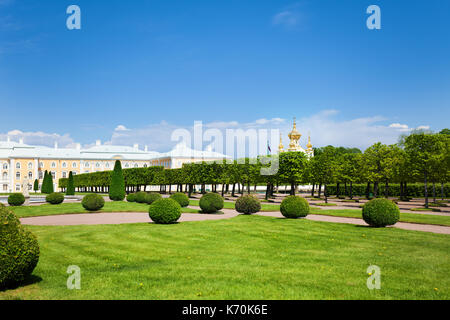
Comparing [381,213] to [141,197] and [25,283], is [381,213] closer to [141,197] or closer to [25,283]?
[25,283]

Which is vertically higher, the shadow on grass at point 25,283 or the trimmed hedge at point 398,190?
the shadow on grass at point 25,283

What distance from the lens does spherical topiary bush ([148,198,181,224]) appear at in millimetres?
17828

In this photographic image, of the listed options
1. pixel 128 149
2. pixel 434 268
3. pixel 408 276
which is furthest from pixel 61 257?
pixel 128 149

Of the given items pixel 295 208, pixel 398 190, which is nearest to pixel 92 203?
pixel 295 208

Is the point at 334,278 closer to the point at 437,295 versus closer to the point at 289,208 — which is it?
the point at 437,295

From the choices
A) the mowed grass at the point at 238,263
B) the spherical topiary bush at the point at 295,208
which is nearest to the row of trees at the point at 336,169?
the spherical topiary bush at the point at 295,208

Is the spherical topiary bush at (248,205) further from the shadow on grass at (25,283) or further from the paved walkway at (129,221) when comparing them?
the shadow on grass at (25,283)

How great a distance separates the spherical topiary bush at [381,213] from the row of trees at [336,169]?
56.4 ft

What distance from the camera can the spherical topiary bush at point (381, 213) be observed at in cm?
1680

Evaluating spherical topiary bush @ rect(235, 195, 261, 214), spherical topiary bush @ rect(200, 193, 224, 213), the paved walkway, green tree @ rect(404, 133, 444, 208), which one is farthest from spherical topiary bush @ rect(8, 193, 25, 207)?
green tree @ rect(404, 133, 444, 208)

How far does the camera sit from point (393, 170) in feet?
134

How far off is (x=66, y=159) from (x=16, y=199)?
2856 inches

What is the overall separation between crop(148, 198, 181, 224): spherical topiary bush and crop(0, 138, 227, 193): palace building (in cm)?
6419

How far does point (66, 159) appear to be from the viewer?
100m
